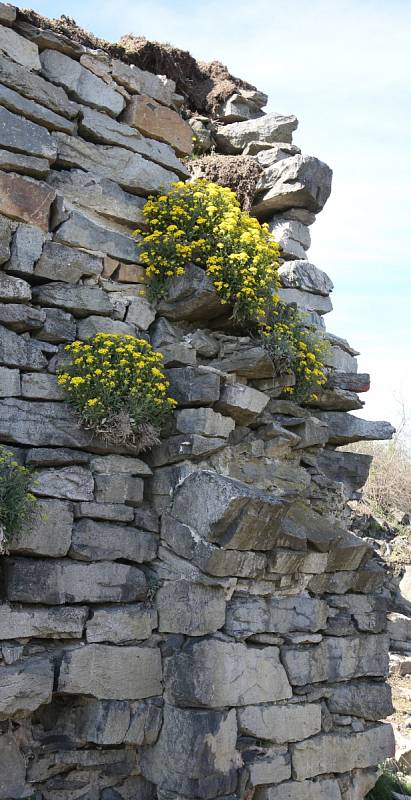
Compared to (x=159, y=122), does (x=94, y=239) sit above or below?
below

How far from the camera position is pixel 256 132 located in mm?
7090

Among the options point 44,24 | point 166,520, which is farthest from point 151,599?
point 44,24

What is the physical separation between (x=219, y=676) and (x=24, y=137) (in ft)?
13.1

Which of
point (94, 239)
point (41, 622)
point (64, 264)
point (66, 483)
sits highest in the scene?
point (94, 239)

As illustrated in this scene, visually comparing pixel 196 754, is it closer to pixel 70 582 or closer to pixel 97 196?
pixel 70 582

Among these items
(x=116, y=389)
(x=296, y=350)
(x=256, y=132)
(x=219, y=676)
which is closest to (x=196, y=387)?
(x=116, y=389)

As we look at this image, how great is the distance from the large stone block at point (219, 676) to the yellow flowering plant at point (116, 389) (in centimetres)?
143

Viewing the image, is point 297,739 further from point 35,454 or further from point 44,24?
point 44,24

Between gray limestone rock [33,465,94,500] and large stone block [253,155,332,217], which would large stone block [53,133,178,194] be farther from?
gray limestone rock [33,465,94,500]

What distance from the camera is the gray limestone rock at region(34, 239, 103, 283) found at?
5.34 metres

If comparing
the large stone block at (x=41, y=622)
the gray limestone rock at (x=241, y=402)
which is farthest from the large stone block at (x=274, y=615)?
the gray limestone rock at (x=241, y=402)

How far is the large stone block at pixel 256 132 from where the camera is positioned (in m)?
7.04

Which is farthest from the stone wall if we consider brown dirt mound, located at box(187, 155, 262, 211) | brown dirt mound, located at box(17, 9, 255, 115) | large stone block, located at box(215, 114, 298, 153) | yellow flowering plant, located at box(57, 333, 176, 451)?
large stone block, located at box(215, 114, 298, 153)

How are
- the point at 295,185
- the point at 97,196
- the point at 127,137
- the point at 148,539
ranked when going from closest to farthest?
the point at 148,539 → the point at 97,196 → the point at 127,137 → the point at 295,185
